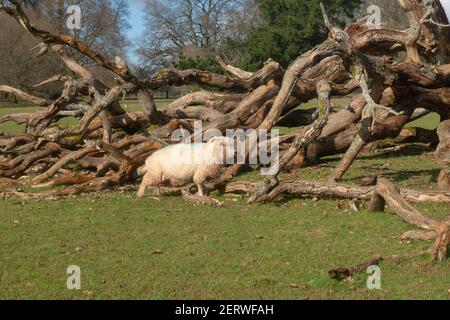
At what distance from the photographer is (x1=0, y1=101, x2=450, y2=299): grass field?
6.84 meters

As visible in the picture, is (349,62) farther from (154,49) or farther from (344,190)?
(154,49)

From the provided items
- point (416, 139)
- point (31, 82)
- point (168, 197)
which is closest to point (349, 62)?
point (168, 197)

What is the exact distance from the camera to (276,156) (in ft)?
52.0

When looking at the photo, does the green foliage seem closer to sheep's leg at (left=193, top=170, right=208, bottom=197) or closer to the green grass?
the green grass

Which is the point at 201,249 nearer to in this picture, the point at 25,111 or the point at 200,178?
the point at 200,178

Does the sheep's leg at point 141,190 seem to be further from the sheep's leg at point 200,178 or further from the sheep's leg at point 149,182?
the sheep's leg at point 200,178

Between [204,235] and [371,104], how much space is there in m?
4.08

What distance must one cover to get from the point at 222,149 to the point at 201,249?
4.74m

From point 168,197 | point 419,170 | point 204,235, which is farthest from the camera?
point 419,170

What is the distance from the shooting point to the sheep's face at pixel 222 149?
13.0m

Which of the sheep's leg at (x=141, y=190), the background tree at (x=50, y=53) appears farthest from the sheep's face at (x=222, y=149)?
the background tree at (x=50, y=53)

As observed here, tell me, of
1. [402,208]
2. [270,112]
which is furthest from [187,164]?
[402,208]

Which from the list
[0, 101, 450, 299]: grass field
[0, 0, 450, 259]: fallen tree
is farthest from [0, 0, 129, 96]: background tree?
[0, 101, 450, 299]: grass field

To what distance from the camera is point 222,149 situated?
13078 millimetres
